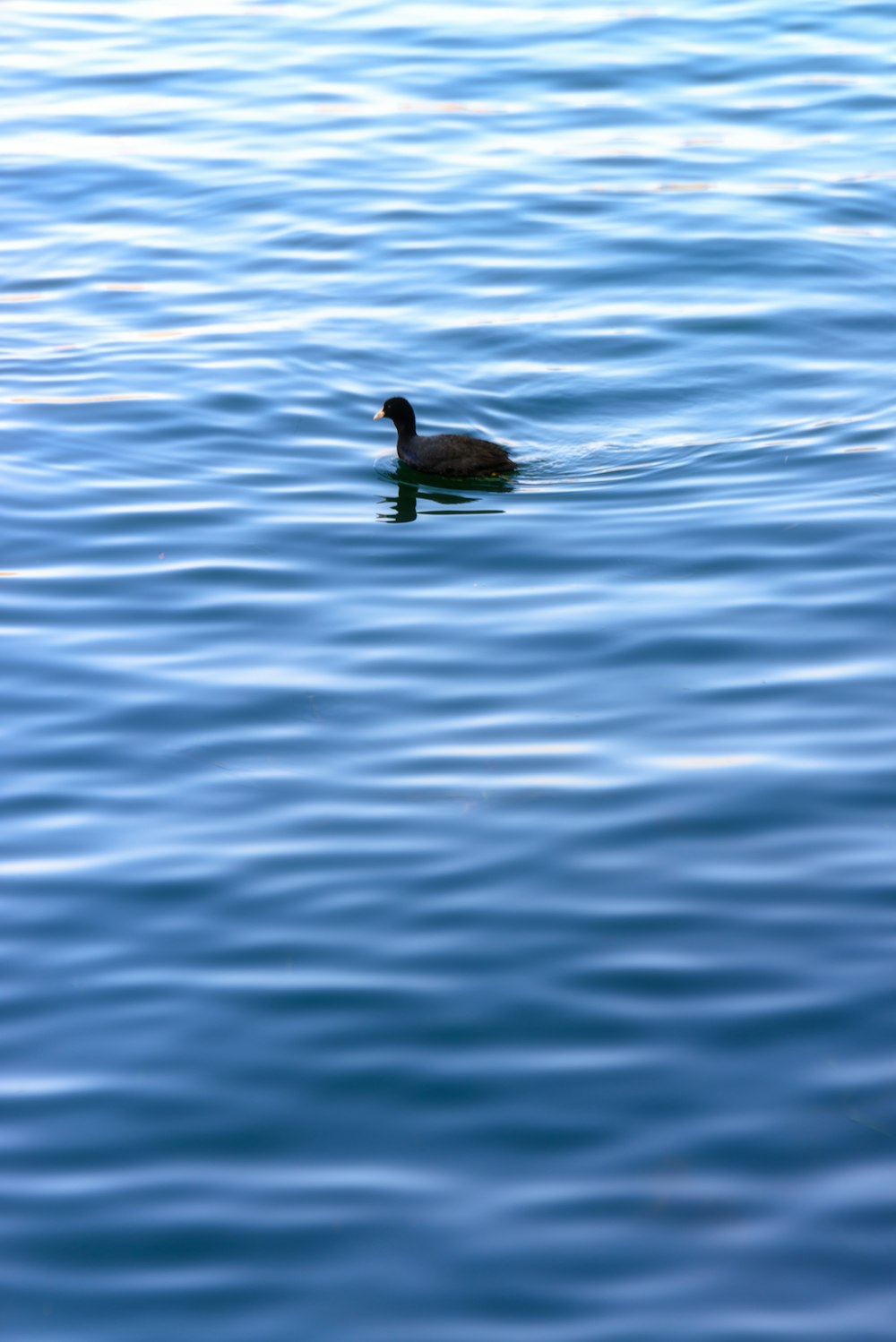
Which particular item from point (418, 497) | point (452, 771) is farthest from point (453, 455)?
point (452, 771)

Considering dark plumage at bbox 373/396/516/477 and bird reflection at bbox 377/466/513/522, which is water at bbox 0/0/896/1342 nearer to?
bird reflection at bbox 377/466/513/522

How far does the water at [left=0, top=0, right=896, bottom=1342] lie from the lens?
200 inches

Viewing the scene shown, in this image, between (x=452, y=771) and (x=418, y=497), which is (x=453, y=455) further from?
(x=452, y=771)

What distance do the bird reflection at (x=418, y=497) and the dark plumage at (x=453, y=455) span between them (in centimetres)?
9

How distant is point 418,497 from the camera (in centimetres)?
1090

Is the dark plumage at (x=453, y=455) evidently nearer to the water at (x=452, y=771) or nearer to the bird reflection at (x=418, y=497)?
the bird reflection at (x=418, y=497)

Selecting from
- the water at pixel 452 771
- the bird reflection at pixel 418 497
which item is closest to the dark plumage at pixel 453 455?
the bird reflection at pixel 418 497

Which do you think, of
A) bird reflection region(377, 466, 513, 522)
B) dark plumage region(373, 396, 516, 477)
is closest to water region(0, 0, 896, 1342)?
bird reflection region(377, 466, 513, 522)

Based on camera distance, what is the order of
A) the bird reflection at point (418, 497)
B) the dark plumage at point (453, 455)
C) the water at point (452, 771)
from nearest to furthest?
the water at point (452, 771)
the bird reflection at point (418, 497)
the dark plumage at point (453, 455)

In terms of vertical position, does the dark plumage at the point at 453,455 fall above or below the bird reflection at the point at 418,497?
above

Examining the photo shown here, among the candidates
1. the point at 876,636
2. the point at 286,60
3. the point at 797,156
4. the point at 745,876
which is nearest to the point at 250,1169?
the point at 745,876

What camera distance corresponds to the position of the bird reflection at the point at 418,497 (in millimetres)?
10609

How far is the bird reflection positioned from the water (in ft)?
0.14

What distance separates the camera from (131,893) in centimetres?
676
